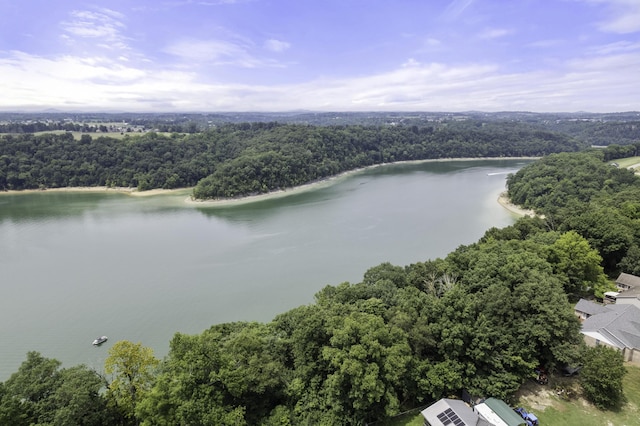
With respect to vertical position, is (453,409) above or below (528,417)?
above

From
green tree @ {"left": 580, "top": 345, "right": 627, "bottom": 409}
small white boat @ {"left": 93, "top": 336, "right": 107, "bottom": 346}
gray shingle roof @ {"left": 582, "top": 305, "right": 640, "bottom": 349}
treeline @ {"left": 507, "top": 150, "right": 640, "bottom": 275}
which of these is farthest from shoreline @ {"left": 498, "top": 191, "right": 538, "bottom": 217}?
small white boat @ {"left": 93, "top": 336, "right": 107, "bottom": 346}

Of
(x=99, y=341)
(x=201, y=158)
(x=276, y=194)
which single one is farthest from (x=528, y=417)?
(x=201, y=158)

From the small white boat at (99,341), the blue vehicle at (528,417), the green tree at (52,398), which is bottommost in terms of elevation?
the small white boat at (99,341)

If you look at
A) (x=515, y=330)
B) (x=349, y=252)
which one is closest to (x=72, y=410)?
(x=515, y=330)

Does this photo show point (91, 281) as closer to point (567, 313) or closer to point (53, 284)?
point (53, 284)

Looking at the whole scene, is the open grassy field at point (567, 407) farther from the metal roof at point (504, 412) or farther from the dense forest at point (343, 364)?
the metal roof at point (504, 412)

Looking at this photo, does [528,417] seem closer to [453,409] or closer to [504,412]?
[504,412]

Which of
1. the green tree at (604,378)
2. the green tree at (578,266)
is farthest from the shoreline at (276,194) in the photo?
the green tree at (604,378)
